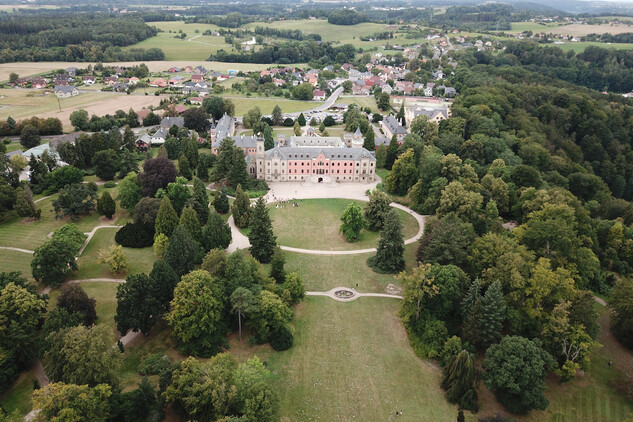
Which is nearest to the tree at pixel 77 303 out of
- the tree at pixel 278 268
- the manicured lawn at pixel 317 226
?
the tree at pixel 278 268

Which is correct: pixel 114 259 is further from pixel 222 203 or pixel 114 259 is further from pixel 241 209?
pixel 222 203

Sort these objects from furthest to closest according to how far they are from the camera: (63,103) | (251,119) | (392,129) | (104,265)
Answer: (63,103), (251,119), (392,129), (104,265)

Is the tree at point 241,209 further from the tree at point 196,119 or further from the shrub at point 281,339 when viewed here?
the tree at point 196,119

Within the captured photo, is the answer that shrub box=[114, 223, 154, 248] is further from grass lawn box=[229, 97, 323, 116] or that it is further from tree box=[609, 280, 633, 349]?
grass lawn box=[229, 97, 323, 116]

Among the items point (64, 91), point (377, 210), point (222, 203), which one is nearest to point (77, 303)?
point (222, 203)

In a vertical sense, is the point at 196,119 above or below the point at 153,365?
above

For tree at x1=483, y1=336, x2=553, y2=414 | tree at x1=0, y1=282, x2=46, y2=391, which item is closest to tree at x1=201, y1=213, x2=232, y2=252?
tree at x1=0, y1=282, x2=46, y2=391

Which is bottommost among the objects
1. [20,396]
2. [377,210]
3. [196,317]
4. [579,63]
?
[20,396]
